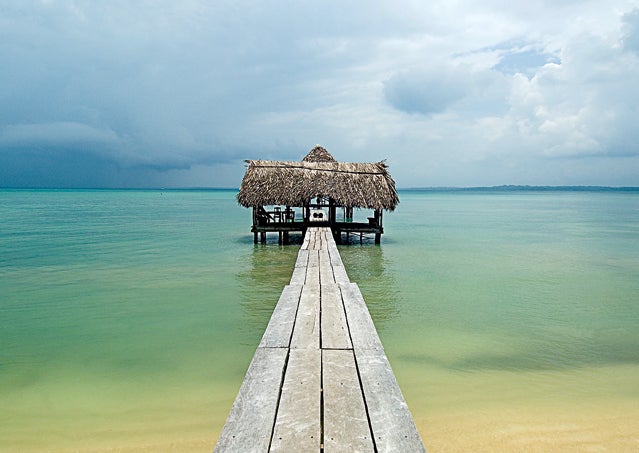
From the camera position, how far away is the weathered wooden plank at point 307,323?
12.7ft

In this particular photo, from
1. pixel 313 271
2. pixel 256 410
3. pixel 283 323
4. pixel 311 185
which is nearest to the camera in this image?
pixel 256 410

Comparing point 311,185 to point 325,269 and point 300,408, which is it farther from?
point 300,408

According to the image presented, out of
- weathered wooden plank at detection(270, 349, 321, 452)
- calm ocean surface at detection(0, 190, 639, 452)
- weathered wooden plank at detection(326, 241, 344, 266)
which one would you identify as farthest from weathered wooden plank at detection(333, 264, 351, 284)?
weathered wooden plank at detection(270, 349, 321, 452)

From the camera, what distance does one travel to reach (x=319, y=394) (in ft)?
9.59

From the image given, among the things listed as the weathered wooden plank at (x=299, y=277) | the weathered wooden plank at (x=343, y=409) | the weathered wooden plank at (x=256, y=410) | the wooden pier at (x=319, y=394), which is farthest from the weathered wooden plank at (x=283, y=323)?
the weathered wooden plank at (x=299, y=277)

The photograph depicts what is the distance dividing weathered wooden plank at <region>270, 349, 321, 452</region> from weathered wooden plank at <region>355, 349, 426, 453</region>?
12.3 inches

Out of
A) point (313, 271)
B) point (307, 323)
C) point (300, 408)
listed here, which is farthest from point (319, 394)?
point (313, 271)

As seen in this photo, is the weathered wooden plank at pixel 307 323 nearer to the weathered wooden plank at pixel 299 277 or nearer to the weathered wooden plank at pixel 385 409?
the weathered wooden plank at pixel 385 409

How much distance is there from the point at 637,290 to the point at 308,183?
9.56 meters

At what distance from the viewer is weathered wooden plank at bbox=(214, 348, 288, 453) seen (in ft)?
7.87

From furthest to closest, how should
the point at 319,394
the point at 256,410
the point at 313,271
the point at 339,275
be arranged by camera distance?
1. the point at 313,271
2. the point at 339,275
3. the point at 319,394
4. the point at 256,410

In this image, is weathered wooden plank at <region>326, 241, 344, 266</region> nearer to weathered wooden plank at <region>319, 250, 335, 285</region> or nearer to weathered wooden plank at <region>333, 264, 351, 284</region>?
weathered wooden plank at <region>319, 250, 335, 285</region>

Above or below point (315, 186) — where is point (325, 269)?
below

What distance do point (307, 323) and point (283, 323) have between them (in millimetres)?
227
